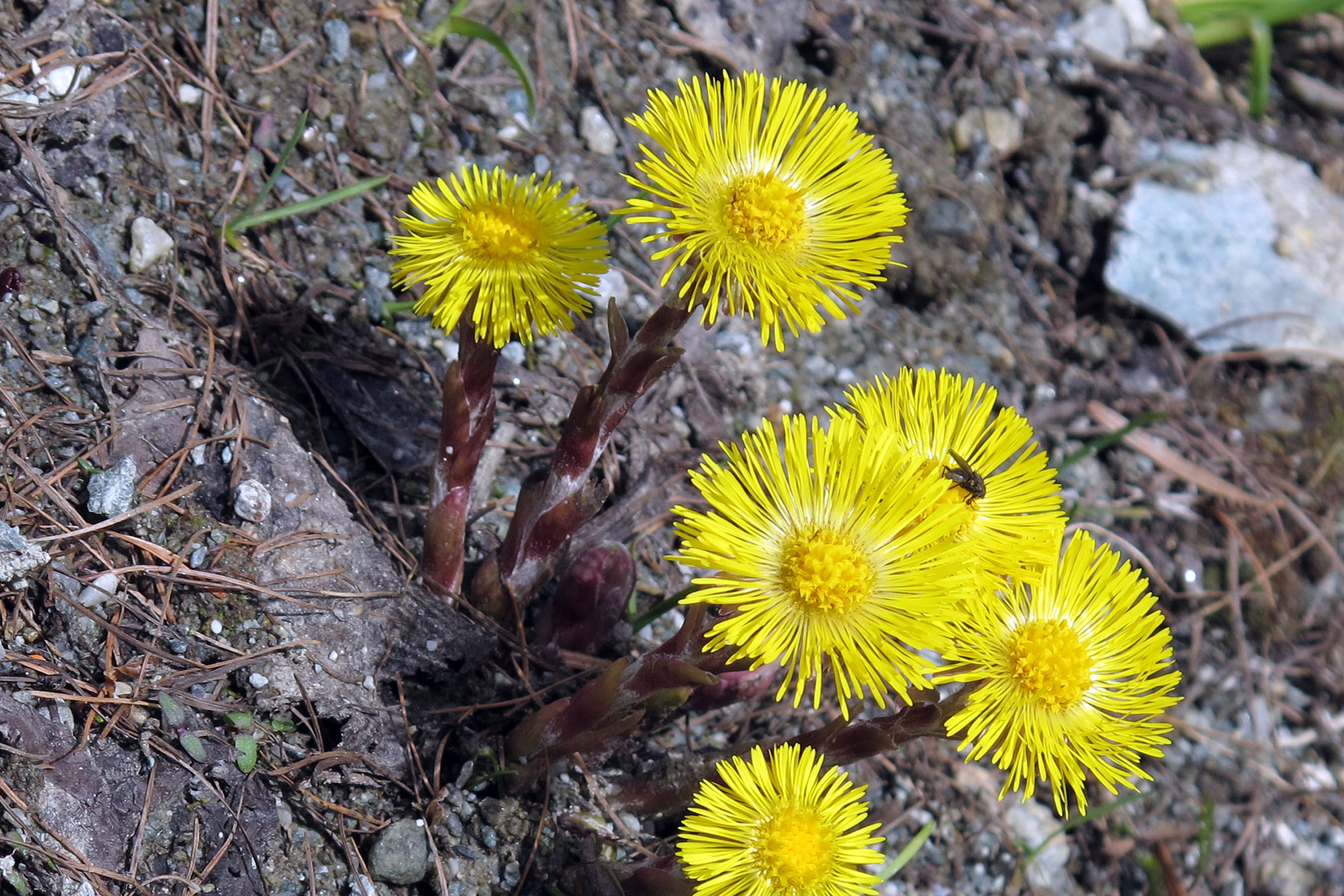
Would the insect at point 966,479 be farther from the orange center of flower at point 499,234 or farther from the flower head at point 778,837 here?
the orange center of flower at point 499,234

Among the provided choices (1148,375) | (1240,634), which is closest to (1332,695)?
(1240,634)

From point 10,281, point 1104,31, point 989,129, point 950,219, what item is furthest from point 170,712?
point 1104,31

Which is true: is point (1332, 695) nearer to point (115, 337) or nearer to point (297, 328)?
point (297, 328)

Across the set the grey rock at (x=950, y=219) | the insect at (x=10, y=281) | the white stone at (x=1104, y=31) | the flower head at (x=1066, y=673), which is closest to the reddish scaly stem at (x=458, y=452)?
the insect at (x=10, y=281)

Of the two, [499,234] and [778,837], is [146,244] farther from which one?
[778,837]

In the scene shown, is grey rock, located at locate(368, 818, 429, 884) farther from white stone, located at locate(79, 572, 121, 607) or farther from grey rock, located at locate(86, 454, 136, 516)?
grey rock, located at locate(86, 454, 136, 516)
